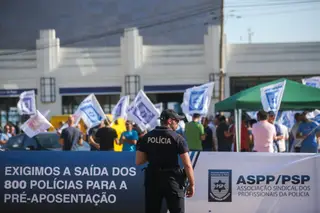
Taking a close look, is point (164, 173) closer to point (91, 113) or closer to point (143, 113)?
point (143, 113)

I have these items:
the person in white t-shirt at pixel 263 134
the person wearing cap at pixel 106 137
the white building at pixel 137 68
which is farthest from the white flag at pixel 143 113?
the white building at pixel 137 68

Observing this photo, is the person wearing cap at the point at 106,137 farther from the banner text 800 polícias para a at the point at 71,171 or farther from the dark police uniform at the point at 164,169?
the dark police uniform at the point at 164,169

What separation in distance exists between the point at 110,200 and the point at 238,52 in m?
23.7

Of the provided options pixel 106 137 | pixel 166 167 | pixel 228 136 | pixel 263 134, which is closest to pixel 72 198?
pixel 166 167

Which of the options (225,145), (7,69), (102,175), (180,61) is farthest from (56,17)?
(102,175)

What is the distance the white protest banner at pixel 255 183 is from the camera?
32.9ft

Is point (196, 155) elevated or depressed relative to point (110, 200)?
elevated

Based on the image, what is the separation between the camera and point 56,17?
4497 centimetres

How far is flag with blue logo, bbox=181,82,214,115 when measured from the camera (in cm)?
1673

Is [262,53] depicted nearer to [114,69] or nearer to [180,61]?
[180,61]

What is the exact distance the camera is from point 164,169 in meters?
7.54

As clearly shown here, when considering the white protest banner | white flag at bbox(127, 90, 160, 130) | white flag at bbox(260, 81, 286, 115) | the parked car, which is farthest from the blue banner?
the parked car

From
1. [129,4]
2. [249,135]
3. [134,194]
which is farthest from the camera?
[129,4]

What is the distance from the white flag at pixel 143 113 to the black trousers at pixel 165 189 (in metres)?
7.87
